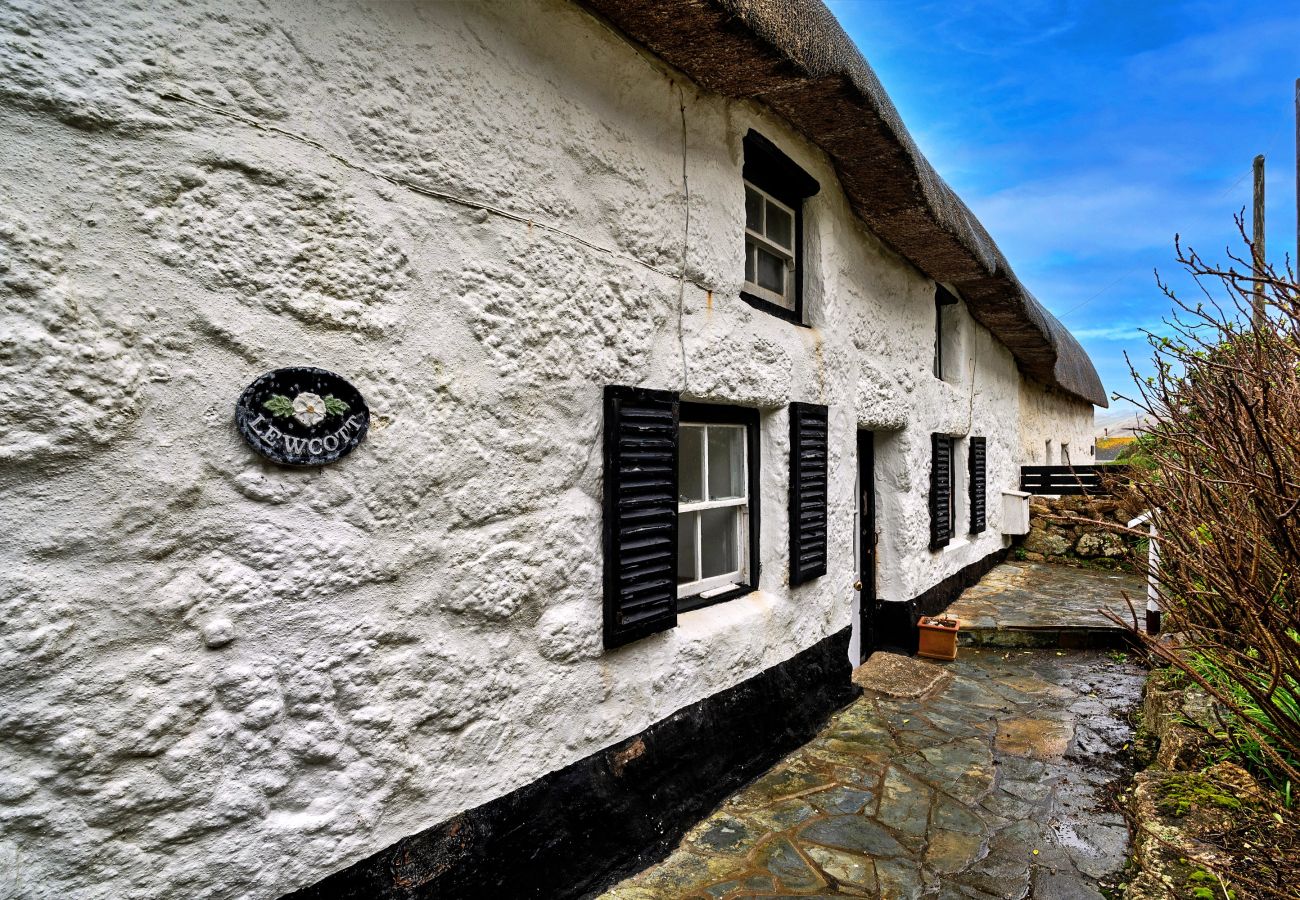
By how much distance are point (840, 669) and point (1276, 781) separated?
2.37 m

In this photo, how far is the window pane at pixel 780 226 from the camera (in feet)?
13.8

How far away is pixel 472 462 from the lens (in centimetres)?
219

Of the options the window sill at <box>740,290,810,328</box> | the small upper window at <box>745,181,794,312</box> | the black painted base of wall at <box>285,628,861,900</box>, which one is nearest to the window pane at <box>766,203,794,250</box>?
the small upper window at <box>745,181,794,312</box>

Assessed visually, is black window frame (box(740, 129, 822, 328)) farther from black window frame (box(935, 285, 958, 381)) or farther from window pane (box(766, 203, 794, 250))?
black window frame (box(935, 285, 958, 381))

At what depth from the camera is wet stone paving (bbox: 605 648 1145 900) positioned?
9.11 ft

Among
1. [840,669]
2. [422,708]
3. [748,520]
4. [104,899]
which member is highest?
[748,520]

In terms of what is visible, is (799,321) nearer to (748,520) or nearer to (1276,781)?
(748,520)

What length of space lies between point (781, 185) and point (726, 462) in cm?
185

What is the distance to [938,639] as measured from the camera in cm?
585

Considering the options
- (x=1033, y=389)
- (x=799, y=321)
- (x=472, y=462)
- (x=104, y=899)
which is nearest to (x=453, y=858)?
(x=104, y=899)

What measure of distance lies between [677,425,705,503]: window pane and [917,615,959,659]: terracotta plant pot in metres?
3.45

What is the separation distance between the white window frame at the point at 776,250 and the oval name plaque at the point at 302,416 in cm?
261

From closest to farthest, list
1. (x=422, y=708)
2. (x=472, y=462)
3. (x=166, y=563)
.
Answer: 1. (x=166, y=563)
2. (x=422, y=708)
3. (x=472, y=462)

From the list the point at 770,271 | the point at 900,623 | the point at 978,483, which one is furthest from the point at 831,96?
the point at 978,483
